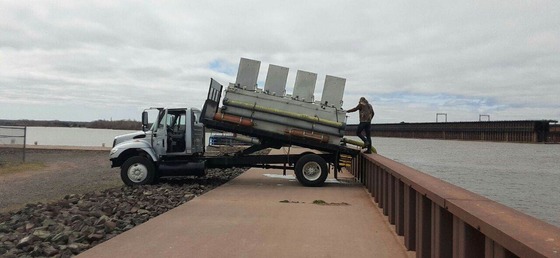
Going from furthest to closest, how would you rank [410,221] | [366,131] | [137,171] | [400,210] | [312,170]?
[366,131] < [312,170] < [137,171] < [400,210] < [410,221]

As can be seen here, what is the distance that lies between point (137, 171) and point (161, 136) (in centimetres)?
122

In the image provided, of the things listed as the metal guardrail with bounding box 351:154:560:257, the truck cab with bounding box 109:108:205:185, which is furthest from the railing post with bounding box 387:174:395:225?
the truck cab with bounding box 109:108:205:185

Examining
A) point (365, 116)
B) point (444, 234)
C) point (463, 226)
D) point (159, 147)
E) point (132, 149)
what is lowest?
point (444, 234)

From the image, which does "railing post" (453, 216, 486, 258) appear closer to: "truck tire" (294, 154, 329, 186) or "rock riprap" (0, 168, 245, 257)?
"rock riprap" (0, 168, 245, 257)

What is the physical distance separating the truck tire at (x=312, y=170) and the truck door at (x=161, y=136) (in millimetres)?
3960

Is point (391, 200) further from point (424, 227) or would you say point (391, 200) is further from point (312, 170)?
point (312, 170)

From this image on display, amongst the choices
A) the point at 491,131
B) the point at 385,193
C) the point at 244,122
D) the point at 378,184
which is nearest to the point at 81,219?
the point at 385,193

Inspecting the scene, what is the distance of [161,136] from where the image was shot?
46.5 ft

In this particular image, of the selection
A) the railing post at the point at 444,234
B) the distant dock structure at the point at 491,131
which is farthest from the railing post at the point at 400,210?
the distant dock structure at the point at 491,131

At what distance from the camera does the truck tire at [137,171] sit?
1407cm

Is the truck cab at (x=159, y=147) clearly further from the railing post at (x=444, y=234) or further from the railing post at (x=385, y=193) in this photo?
the railing post at (x=444, y=234)

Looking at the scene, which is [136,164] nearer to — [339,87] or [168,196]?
[168,196]

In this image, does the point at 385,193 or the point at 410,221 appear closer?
the point at 410,221

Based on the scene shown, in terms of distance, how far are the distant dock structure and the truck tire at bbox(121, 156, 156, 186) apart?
A: 83681 mm
